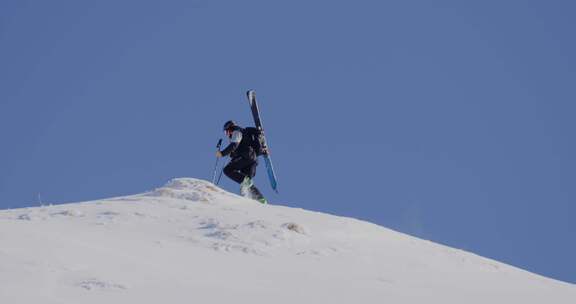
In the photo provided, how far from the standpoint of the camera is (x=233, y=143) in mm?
17781

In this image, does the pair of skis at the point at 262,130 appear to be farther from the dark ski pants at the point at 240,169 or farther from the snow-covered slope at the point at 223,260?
the snow-covered slope at the point at 223,260

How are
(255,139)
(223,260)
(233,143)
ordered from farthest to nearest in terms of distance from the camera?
(255,139)
(233,143)
(223,260)

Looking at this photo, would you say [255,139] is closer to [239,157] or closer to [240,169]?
[239,157]

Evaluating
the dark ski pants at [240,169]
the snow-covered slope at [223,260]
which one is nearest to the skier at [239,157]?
the dark ski pants at [240,169]

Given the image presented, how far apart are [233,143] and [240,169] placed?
56cm

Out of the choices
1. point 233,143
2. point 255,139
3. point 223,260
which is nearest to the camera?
point 223,260

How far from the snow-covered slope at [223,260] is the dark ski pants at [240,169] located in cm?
426

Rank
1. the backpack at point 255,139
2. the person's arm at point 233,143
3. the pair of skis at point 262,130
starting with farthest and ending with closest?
the pair of skis at point 262,130 < the backpack at point 255,139 < the person's arm at point 233,143

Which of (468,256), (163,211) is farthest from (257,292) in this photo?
(468,256)

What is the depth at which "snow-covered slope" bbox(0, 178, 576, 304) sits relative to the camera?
7.59 metres

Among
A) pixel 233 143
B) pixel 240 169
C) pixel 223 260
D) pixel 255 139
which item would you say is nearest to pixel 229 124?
pixel 233 143

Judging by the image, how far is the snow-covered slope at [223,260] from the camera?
7.59 meters

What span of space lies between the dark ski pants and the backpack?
32 cm

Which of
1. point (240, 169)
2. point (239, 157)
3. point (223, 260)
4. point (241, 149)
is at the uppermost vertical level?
point (241, 149)
